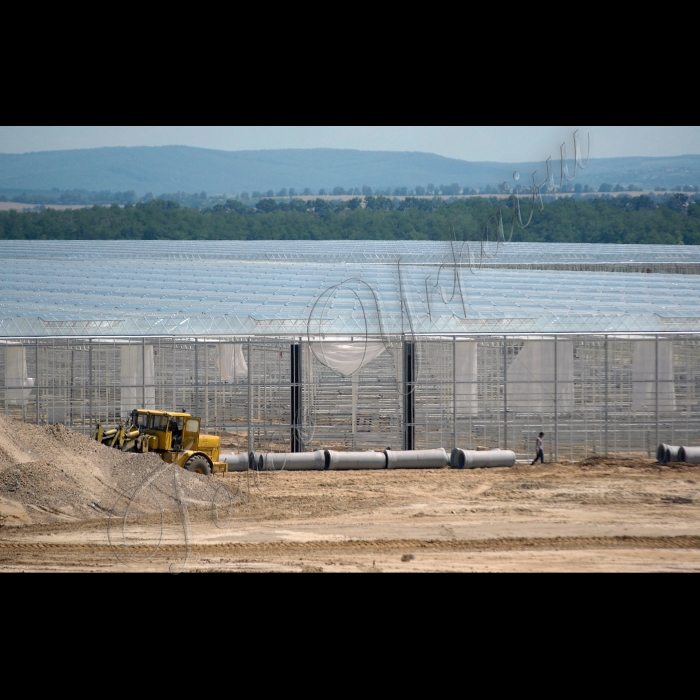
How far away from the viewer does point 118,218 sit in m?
73.6

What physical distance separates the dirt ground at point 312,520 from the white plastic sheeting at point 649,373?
17.4 feet

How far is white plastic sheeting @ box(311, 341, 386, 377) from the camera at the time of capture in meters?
25.1

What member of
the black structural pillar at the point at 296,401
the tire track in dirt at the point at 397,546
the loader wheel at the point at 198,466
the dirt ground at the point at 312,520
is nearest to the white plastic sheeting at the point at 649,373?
the dirt ground at the point at 312,520

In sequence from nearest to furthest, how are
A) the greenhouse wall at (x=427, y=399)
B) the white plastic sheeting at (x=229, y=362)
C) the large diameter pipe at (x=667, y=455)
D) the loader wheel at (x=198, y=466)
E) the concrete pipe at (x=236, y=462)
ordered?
the loader wheel at (x=198, y=466) < the concrete pipe at (x=236, y=462) < the large diameter pipe at (x=667, y=455) < the greenhouse wall at (x=427, y=399) < the white plastic sheeting at (x=229, y=362)

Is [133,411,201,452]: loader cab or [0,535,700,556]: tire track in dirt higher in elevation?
[133,411,201,452]: loader cab

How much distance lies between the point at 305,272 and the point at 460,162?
379 feet

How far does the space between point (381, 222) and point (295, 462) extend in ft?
163

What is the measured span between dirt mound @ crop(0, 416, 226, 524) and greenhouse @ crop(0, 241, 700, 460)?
4.52 meters

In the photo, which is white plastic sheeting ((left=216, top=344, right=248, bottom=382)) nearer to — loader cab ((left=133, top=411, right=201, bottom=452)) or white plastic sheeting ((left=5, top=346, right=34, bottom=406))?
white plastic sheeting ((left=5, top=346, right=34, bottom=406))

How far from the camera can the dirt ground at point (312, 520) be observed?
14.4 meters

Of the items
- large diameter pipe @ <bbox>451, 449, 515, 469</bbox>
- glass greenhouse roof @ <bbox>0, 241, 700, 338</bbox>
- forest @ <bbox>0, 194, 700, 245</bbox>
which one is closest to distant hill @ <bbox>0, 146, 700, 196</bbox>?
forest @ <bbox>0, 194, 700, 245</bbox>

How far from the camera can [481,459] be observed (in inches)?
922

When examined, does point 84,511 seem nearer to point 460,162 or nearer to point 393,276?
point 393,276

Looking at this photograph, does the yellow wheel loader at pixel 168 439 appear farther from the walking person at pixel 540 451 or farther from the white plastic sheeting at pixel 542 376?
the white plastic sheeting at pixel 542 376
